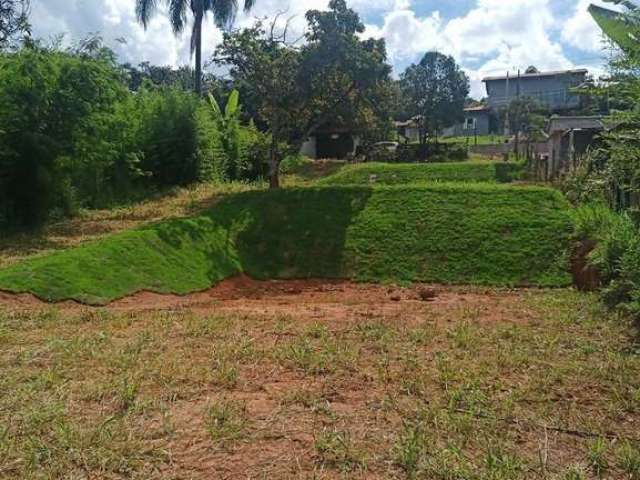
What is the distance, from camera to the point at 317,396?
3721 millimetres

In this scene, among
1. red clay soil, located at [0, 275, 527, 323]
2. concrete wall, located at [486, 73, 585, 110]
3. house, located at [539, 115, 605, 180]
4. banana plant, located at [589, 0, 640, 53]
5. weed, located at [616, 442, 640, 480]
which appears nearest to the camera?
weed, located at [616, 442, 640, 480]

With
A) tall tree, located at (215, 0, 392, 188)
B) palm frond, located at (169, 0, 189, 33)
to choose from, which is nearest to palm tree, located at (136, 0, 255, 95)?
palm frond, located at (169, 0, 189, 33)

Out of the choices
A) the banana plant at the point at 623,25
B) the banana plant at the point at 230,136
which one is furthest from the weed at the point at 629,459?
the banana plant at the point at 230,136

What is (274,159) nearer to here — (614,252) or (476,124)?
(614,252)

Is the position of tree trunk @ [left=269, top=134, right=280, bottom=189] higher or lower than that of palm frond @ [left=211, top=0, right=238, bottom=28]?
lower

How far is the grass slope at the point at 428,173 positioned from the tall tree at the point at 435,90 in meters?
10.2

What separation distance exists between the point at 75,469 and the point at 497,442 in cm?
205

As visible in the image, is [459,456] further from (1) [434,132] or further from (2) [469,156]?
(1) [434,132]

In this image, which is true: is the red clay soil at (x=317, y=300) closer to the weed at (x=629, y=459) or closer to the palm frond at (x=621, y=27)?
the palm frond at (x=621, y=27)

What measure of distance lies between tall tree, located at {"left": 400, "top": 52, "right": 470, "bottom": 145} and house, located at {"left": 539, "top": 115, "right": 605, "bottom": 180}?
12148mm

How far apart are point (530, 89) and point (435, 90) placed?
20382mm

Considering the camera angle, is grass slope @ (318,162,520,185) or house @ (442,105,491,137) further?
house @ (442,105,491,137)

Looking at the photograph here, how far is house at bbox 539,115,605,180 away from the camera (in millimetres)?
14127

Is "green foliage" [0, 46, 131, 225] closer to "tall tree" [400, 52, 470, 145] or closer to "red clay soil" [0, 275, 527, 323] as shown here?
"red clay soil" [0, 275, 527, 323]
